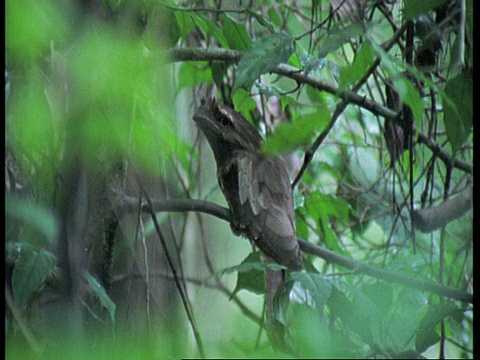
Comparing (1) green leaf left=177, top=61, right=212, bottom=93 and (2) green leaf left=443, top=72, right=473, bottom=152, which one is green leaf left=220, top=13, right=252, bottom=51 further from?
(2) green leaf left=443, top=72, right=473, bottom=152

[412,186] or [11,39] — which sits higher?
[11,39]

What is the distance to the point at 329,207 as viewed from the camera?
0.76 m

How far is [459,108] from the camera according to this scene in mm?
685

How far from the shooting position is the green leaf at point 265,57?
0.68 m

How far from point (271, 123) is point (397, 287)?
0.20 meters

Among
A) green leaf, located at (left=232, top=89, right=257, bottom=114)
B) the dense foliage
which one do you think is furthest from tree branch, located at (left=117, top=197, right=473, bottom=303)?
green leaf, located at (left=232, top=89, right=257, bottom=114)

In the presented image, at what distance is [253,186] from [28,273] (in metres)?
0.23

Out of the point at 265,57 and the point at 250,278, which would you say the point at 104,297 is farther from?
the point at 265,57

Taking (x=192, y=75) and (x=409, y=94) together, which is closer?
(x=409, y=94)

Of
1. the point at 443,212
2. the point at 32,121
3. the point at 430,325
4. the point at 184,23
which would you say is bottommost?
the point at 430,325

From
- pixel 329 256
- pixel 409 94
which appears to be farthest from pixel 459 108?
pixel 329 256

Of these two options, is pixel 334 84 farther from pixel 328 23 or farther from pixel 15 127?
pixel 15 127

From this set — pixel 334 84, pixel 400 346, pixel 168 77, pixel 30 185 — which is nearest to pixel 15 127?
pixel 30 185

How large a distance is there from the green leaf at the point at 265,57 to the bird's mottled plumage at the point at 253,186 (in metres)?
0.04
